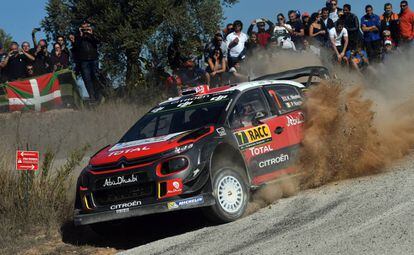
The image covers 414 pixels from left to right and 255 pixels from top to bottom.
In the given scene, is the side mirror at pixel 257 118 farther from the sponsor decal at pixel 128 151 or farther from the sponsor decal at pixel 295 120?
the sponsor decal at pixel 128 151

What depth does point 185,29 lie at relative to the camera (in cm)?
2067

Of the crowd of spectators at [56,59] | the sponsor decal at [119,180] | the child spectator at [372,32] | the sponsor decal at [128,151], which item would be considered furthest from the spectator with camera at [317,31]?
the sponsor decal at [119,180]

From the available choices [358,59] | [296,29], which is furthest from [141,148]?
[296,29]

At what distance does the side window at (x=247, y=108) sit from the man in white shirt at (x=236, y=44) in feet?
26.8

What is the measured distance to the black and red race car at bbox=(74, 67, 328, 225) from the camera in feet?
28.1

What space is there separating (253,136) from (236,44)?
905 cm

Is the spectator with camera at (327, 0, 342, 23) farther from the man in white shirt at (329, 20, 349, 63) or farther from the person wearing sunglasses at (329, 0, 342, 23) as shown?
the man in white shirt at (329, 20, 349, 63)

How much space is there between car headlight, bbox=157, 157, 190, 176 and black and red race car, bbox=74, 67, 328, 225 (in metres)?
0.01

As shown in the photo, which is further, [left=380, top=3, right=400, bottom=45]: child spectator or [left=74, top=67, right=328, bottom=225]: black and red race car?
[left=380, top=3, right=400, bottom=45]: child spectator

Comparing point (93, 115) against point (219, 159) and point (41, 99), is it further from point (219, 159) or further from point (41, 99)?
point (219, 159)

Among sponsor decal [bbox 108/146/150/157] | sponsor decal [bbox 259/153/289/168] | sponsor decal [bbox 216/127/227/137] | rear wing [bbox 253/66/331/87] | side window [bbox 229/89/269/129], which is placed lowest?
sponsor decal [bbox 259/153/289/168]

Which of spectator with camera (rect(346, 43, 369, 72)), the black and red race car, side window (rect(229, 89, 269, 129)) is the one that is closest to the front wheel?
the black and red race car

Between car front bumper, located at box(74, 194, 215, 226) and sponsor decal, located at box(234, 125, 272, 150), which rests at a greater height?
sponsor decal, located at box(234, 125, 272, 150)

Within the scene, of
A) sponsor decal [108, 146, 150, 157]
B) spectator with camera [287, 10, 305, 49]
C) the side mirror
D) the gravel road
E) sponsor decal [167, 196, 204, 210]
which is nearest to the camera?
the gravel road
